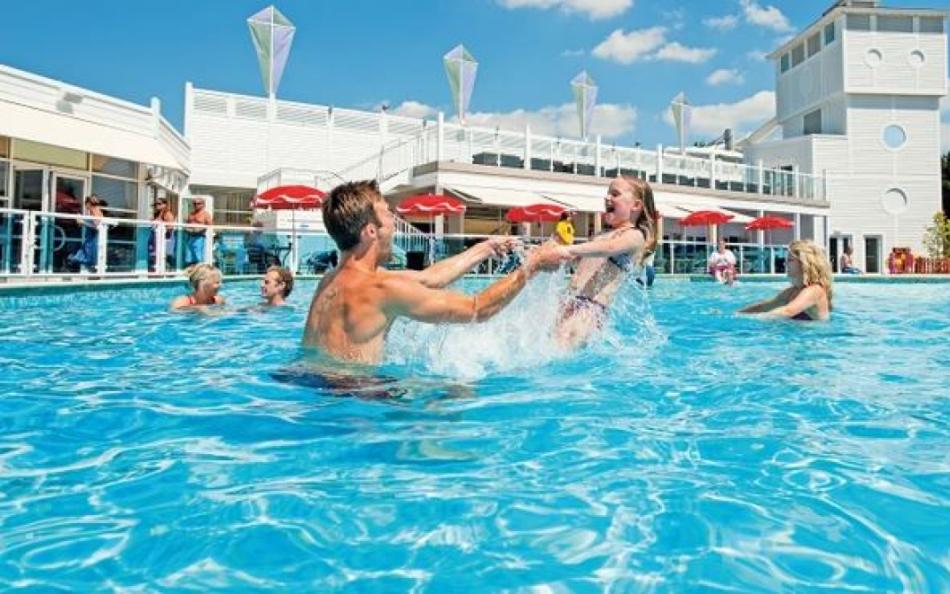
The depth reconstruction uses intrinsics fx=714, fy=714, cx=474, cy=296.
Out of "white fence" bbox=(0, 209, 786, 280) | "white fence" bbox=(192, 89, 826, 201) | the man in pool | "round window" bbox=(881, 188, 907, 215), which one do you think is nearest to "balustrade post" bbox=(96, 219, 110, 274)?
"white fence" bbox=(0, 209, 786, 280)

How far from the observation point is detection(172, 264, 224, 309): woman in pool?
7.53 m

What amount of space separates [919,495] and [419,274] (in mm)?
2396

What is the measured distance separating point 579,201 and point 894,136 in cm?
2027

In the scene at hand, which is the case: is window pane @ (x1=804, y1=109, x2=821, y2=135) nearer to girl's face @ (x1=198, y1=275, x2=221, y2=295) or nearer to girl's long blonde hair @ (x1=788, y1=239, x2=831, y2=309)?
girl's long blonde hair @ (x1=788, y1=239, x2=831, y2=309)

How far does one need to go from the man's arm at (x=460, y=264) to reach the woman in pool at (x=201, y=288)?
14.8 feet

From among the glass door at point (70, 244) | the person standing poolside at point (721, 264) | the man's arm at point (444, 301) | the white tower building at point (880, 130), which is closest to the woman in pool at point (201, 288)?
the glass door at point (70, 244)

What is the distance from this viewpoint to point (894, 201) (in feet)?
113

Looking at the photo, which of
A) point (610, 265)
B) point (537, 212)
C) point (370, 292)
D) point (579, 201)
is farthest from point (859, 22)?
point (370, 292)

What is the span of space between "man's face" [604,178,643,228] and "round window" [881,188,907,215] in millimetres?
35248

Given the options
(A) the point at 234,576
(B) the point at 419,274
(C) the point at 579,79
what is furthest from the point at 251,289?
(C) the point at 579,79

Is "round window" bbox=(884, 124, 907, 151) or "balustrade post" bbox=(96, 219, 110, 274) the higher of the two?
"round window" bbox=(884, 124, 907, 151)

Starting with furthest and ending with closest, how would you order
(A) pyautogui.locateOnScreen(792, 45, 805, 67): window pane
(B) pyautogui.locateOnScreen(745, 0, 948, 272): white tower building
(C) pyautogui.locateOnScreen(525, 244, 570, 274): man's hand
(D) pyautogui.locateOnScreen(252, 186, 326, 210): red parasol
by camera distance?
(A) pyautogui.locateOnScreen(792, 45, 805, 67): window pane
(B) pyautogui.locateOnScreen(745, 0, 948, 272): white tower building
(D) pyautogui.locateOnScreen(252, 186, 326, 210): red parasol
(C) pyautogui.locateOnScreen(525, 244, 570, 274): man's hand

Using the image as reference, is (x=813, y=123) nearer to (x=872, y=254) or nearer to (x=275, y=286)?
(x=872, y=254)

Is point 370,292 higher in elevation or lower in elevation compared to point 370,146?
lower
